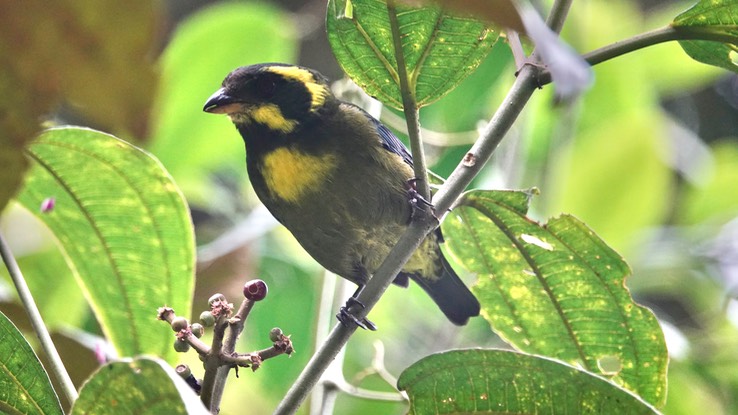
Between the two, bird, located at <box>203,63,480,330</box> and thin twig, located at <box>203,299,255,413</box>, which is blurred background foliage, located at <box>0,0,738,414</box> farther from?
thin twig, located at <box>203,299,255,413</box>

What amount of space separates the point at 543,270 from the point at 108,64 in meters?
1.02

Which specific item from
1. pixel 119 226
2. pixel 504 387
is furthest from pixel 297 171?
pixel 504 387

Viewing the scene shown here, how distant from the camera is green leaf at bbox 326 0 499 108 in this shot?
1.21m

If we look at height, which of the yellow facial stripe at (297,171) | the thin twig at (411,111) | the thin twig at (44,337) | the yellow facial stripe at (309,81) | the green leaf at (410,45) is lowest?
the thin twig at (44,337)

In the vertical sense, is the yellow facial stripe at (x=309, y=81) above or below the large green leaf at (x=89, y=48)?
above

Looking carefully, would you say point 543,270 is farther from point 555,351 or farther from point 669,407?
point 669,407

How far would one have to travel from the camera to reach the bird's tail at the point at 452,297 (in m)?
2.25

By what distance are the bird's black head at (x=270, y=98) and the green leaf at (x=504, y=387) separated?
0.89m

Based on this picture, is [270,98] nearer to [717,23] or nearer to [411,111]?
[411,111]

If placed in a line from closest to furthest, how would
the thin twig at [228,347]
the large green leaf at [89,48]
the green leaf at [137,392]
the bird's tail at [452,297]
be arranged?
the large green leaf at [89,48] → the green leaf at [137,392] → the thin twig at [228,347] → the bird's tail at [452,297]

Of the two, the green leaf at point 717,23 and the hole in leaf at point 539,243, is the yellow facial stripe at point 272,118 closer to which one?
the hole in leaf at point 539,243

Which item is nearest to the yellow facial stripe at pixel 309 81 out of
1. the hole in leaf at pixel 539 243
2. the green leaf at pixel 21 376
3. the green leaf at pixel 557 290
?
the green leaf at pixel 557 290

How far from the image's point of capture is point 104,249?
1.66 m

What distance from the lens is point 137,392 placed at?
36.7 inches
